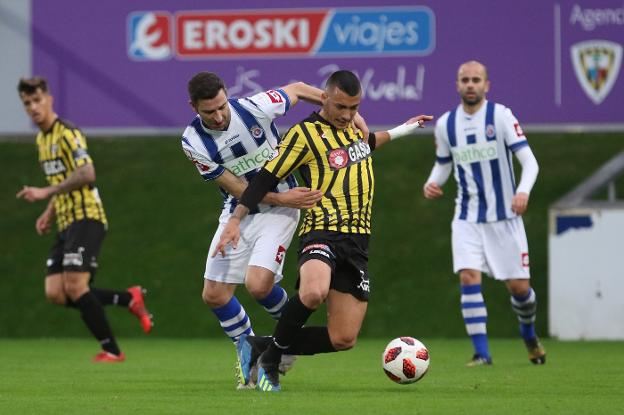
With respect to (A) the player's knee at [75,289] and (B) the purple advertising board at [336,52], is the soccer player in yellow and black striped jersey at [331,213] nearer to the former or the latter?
(A) the player's knee at [75,289]

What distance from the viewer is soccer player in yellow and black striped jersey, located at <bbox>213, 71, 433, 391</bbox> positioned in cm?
811

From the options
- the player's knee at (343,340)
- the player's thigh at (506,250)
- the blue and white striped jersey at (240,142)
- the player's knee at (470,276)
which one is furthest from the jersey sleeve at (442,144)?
the player's knee at (343,340)

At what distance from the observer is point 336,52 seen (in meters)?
15.1

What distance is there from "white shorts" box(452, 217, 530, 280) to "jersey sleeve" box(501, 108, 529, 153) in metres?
0.63

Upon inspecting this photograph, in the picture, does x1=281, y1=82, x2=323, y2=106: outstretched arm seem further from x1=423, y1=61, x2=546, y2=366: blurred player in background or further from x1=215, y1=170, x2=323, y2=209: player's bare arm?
x1=423, y1=61, x2=546, y2=366: blurred player in background

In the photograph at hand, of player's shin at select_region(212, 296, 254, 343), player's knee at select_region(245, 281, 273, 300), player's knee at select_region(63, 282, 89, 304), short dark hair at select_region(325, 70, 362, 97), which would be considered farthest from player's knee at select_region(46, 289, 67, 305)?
short dark hair at select_region(325, 70, 362, 97)

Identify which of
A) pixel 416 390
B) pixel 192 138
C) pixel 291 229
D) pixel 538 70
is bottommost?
pixel 416 390

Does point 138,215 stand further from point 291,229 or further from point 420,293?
point 291,229

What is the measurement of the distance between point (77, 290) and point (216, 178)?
3.37m

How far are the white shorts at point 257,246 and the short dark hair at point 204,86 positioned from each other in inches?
34.7

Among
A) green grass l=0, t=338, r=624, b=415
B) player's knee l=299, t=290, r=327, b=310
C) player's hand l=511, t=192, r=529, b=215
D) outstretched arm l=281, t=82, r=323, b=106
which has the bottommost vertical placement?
green grass l=0, t=338, r=624, b=415

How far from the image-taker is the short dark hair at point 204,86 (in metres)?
8.21

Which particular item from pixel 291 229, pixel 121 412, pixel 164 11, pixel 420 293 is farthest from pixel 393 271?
pixel 121 412

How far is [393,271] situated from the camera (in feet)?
51.0
